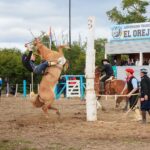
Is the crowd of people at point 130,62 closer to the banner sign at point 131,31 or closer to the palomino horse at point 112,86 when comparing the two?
the banner sign at point 131,31

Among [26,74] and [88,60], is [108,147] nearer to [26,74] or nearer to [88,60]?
[88,60]

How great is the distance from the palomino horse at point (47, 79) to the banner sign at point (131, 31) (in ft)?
95.3

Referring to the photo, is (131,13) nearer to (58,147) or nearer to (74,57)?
(74,57)

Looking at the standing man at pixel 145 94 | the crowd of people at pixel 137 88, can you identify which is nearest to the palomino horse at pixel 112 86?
the crowd of people at pixel 137 88

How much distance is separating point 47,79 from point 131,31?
31.0 m

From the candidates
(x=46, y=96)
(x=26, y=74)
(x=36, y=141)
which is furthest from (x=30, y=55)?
(x=26, y=74)

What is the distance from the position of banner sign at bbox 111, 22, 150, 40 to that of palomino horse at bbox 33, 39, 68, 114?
95.3ft

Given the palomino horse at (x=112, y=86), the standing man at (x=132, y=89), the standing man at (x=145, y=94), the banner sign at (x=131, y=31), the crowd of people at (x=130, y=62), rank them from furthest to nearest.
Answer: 1. the banner sign at (x=131, y=31)
2. the crowd of people at (x=130, y=62)
3. the palomino horse at (x=112, y=86)
4. the standing man at (x=132, y=89)
5. the standing man at (x=145, y=94)

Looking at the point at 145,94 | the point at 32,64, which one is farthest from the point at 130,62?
the point at 145,94

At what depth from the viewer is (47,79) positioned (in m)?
16.9

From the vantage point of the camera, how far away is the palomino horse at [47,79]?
1681 centimetres

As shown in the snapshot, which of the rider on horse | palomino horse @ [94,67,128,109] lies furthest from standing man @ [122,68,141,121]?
palomino horse @ [94,67,128,109]

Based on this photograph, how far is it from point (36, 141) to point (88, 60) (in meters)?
5.27

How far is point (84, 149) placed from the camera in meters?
10.7
